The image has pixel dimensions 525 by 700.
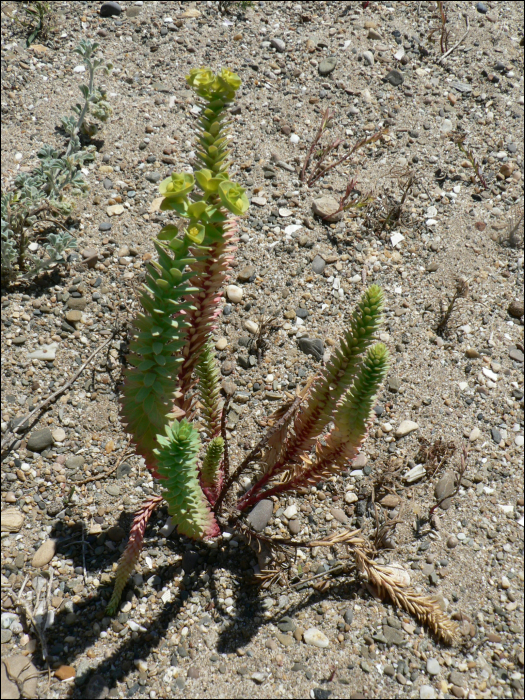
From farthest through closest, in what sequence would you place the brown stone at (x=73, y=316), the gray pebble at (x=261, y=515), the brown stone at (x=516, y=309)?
the brown stone at (x=516, y=309)
the brown stone at (x=73, y=316)
the gray pebble at (x=261, y=515)

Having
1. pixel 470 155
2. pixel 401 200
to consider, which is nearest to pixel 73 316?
pixel 401 200

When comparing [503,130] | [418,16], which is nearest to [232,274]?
[503,130]

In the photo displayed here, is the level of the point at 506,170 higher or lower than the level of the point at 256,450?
higher

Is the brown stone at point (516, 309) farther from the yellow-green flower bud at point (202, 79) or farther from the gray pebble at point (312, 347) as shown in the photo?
the yellow-green flower bud at point (202, 79)

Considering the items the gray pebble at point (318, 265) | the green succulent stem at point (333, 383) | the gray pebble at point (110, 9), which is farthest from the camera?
the gray pebble at point (110, 9)

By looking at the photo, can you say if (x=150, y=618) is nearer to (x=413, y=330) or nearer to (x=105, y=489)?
(x=105, y=489)

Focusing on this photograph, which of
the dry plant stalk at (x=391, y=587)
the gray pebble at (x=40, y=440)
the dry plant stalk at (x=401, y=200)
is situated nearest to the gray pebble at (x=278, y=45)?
the dry plant stalk at (x=401, y=200)

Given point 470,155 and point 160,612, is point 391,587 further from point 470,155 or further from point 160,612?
point 470,155
